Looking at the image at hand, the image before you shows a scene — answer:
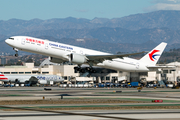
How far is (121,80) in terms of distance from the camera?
144 meters

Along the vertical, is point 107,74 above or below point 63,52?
below

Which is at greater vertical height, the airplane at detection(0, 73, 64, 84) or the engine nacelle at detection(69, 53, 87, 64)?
the engine nacelle at detection(69, 53, 87, 64)

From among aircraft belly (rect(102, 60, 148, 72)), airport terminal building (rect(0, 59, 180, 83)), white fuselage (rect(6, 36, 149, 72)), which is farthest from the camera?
airport terminal building (rect(0, 59, 180, 83))

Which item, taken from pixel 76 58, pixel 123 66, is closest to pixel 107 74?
pixel 123 66

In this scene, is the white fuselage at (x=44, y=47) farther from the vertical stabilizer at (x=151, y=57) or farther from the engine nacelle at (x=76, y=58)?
the vertical stabilizer at (x=151, y=57)

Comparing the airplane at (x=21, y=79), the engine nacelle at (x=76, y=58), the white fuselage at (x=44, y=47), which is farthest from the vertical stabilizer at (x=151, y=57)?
the airplane at (x=21, y=79)

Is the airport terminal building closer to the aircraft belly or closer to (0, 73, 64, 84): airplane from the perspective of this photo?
(0, 73, 64, 84): airplane

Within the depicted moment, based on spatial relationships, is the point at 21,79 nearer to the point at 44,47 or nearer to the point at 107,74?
the point at 107,74

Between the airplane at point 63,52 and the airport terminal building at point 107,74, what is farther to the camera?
the airport terminal building at point 107,74

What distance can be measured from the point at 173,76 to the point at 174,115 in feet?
390

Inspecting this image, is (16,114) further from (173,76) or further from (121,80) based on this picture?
(173,76)

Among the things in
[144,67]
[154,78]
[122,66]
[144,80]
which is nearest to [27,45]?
[122,66]

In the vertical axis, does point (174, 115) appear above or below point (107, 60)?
below

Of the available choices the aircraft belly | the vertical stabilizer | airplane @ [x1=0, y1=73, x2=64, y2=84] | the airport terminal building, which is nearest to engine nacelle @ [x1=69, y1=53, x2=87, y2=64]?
the aircraft belly
